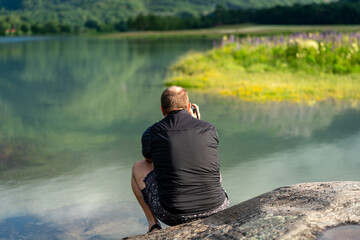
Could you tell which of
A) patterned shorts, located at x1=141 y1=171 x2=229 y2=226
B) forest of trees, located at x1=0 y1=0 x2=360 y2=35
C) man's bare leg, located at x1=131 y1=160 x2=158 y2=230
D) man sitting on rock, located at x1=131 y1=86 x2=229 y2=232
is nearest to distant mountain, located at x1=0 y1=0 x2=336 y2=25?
forest of trees, located at x1=0 y1=0 x2=360 y2=35

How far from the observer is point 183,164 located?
3336 millimetres

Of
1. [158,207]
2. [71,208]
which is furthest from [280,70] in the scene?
[158,207]

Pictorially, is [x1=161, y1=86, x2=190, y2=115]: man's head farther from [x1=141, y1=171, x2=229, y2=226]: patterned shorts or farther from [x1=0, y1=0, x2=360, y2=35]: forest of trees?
[x1=0, y1=0, x2=360, y2=35]: forest of trees

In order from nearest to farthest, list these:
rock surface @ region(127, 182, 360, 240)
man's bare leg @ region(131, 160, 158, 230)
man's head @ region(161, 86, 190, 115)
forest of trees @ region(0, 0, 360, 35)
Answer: rock surface @ region(127, 182, 360, 240) < man's head @ region(161, 86, 190, 115) < man's bare leg @ region(131, 160, 158, 230) < forest of trees @ region(0, 0, 360, 35)

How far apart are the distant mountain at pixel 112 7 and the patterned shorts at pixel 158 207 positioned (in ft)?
452

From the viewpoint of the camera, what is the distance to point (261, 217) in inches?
119

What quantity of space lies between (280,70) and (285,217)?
11.7 metres

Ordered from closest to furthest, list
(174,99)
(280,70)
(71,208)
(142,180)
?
(174,99) < (142,180) < (71,208) < (280,70)

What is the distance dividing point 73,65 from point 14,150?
14.4 metres

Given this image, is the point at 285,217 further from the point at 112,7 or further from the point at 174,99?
the point at 112,7

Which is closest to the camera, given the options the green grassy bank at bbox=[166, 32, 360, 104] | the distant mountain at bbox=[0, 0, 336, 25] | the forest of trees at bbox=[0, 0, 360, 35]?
the green grassy bank at bbox=[166, 32, 360, 104]

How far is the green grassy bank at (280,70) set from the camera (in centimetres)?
1103

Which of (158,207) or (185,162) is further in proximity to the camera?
(158,207)

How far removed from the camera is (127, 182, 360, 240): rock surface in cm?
280
